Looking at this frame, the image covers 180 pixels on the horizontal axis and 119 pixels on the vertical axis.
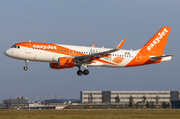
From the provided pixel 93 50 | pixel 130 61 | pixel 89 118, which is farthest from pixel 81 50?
pixel 89 118

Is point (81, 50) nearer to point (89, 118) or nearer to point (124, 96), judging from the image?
point (89, 118)

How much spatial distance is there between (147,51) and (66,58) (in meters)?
17.4

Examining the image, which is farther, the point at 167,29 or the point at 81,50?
the point at 167,29

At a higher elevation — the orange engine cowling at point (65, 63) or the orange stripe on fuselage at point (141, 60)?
the orange stripe on fuselage at point (141, 60)

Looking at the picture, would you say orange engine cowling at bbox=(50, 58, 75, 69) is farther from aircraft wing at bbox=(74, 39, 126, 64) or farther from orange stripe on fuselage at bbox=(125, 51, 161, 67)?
orange stripe on fuselage at bbox=(125, 51, 161, 67)

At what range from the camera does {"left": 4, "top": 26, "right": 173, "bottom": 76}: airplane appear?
167 feet

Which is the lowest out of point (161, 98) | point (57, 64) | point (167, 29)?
point (161, 98)

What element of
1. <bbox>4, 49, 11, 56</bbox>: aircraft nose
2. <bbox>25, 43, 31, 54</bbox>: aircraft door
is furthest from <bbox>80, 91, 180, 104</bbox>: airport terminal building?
<bbox>25, 43, 31, 54</bbox>: aircraft door

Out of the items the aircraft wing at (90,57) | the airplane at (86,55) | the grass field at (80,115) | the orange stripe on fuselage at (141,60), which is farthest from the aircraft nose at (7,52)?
the orange stripe on fuselage at (141,60)

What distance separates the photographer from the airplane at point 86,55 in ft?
167

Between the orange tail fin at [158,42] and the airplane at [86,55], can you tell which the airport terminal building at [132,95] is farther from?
the airplane at [86,55]

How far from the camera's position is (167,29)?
203ft

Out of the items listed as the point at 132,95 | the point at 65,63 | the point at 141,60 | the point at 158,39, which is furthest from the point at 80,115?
the point at 132,95

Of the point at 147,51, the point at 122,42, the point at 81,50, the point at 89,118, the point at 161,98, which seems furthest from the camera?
the point at 161,98
